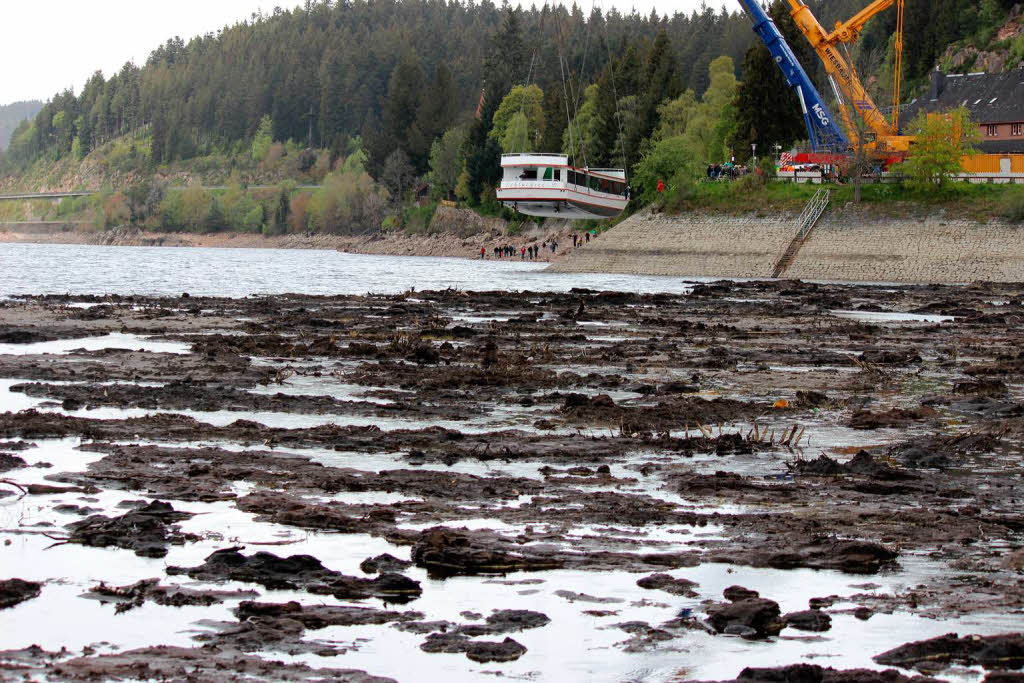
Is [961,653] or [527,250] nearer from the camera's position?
[961,653]

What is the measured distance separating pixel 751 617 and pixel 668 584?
3.68 feet

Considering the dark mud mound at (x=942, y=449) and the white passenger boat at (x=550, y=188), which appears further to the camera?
the white passenger boat at (x=550, y=188)

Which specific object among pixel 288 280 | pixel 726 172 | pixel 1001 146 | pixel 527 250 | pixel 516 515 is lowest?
pixel 527 250

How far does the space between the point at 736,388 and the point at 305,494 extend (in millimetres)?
13188

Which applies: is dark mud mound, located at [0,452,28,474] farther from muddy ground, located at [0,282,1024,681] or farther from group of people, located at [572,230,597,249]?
group of people, located at [572,230,597,249]

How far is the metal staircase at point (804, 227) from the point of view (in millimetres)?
80544

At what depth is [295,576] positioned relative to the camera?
11.4 m

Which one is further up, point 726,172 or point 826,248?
point 726,172

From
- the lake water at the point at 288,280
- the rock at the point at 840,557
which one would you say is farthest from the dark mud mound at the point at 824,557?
the lake water at the point at 288,280

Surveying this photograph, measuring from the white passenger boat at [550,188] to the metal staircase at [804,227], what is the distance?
11.9m

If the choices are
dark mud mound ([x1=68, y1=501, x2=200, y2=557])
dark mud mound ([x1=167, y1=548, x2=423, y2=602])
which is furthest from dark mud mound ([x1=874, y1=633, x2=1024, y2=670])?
dark mud mound ([x1=68, y1=501, x2=200, y2=557])

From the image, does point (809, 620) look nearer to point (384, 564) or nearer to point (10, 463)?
point (384, 564)

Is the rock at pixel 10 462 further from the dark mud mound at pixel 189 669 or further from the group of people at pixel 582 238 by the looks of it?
the group of people at pixel 582 238

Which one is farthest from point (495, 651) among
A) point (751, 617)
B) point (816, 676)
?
point (816, 676)
